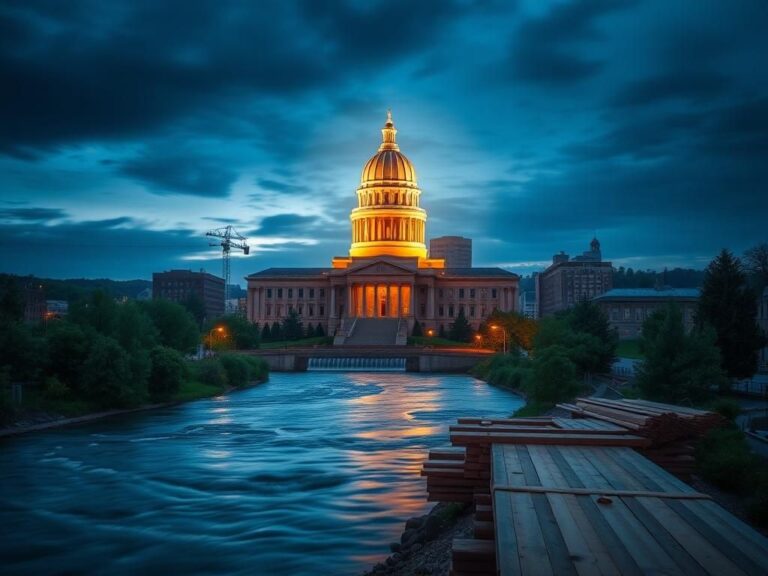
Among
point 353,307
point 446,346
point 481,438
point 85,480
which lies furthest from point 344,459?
point 353,307

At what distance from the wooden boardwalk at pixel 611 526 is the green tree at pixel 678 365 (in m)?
24.1

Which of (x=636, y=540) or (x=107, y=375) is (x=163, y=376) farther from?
(x=636, y=540)

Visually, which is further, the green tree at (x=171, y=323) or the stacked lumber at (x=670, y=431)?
the green tree at (x=171, y=323)

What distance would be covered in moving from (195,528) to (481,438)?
11344mm

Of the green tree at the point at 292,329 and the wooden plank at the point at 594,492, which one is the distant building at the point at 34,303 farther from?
the wooden plank at the point at 594,492

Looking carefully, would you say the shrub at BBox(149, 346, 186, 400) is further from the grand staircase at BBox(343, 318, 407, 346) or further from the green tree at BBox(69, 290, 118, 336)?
the grand staircase at BBox(343, 318, 407, 346)

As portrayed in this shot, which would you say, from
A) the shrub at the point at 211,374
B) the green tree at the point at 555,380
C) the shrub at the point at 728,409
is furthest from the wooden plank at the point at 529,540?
the shrub at the point at 211,374

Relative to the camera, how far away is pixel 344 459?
3559cm

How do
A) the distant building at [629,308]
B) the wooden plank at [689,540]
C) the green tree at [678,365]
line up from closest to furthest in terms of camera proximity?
the wooden plank at [689,540]
the green tree at [678,365]
the distant building at [629,308]

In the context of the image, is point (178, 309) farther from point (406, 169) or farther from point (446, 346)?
point (406, 169)

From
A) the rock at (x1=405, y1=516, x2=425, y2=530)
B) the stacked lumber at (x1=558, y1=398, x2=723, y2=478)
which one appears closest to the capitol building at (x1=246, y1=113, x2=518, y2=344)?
the rock at (x1=405, y1=516, x2=425, y2=530)

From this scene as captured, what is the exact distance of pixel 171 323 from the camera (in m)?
78.1

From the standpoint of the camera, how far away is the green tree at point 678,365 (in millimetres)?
36156

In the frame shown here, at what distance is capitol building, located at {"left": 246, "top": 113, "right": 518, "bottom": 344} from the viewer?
140 metres
